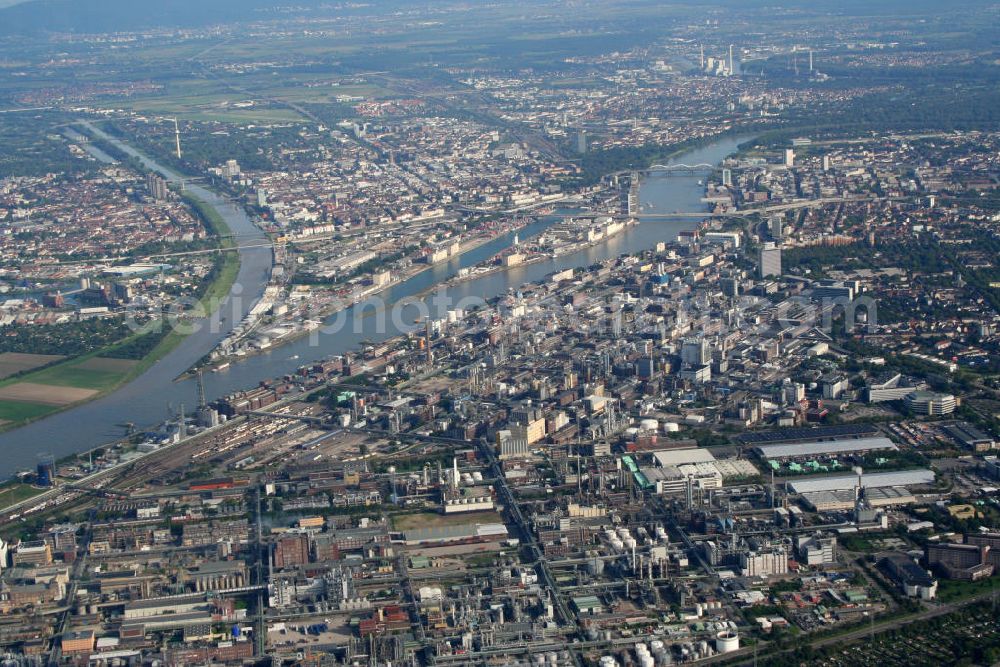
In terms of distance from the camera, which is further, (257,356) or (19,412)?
(257,356)

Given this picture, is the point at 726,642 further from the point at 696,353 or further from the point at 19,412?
the point at 19,412

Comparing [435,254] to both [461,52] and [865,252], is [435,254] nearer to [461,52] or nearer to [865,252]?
[865,252]

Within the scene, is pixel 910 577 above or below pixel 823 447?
above

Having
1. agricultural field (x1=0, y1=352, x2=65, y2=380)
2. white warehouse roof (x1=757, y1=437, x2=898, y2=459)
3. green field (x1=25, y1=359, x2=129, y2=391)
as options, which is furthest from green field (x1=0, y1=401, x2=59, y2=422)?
white warehouse roof (x1=757, y1=437, x2=898, y2=459)

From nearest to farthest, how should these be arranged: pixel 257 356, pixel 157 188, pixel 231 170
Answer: pixel 257 356 < pixel 157 188 < pixel 231 170

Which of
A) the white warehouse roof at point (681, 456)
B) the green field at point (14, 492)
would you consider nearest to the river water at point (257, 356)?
the green field at point (14, 492)

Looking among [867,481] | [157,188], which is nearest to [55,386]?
[867,481]

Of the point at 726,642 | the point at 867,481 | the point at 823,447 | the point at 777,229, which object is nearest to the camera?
the point at 726,642
